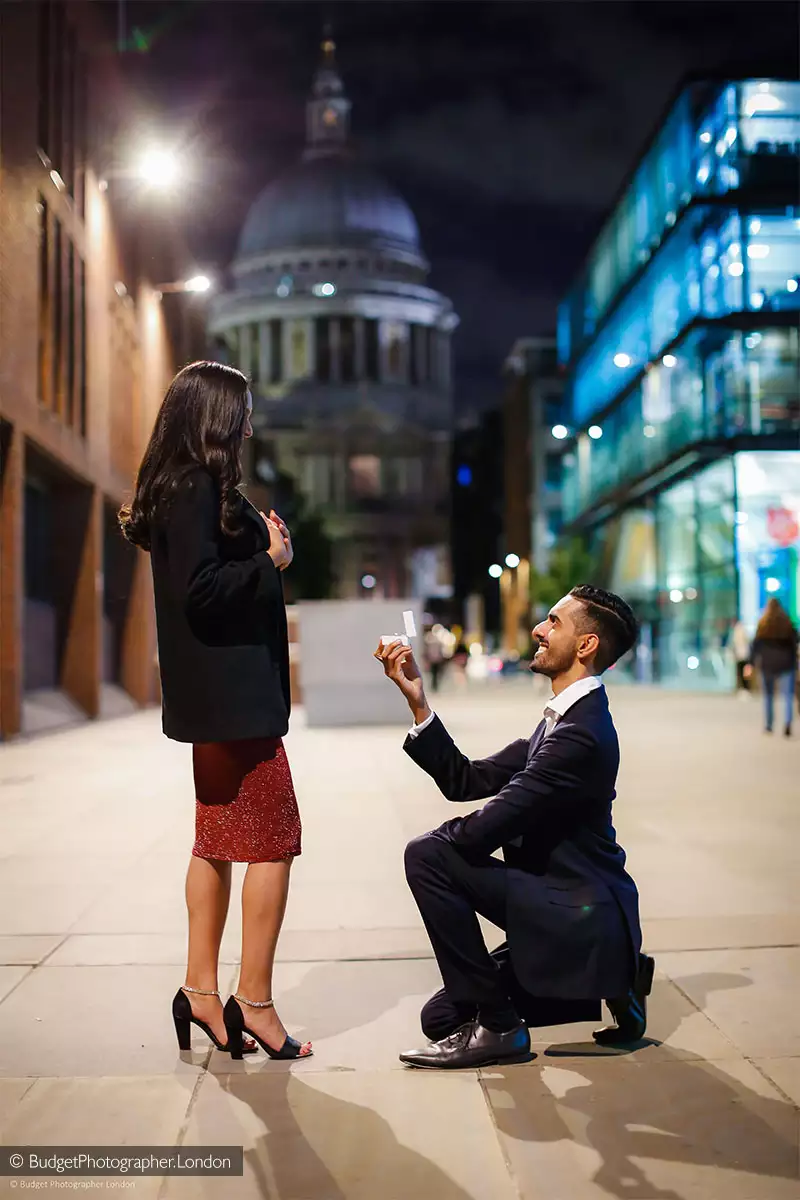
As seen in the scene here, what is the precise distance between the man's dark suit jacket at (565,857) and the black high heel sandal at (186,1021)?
888mm

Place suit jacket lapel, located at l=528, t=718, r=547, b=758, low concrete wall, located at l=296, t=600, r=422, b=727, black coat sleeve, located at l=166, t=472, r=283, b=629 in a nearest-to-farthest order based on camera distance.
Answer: black coat sleeve, located at l=166, t=472, r=283, b=629 → suit jacket lapel, located at l=528, t=718, r=547, b=758 → low concrete wall, located at l=296, t=600, r=422, b=727

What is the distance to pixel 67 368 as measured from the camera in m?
23.2

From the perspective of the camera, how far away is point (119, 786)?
12875 mm

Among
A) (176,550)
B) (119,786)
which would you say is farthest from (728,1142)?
(119,786)

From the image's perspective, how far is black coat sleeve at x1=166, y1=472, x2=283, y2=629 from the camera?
4.13m

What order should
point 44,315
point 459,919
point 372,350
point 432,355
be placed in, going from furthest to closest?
point 432,355 → point 372,350 → point 44,315 → point 459,919

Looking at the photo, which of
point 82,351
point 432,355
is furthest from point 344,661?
point 432,355

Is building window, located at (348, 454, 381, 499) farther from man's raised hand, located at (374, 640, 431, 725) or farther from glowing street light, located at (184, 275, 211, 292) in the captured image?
man's raised hand, located at (374, 640, 431, 725)

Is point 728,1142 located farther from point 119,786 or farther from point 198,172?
point 198,172

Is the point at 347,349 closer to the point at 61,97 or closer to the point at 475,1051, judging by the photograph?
the point at 61,97

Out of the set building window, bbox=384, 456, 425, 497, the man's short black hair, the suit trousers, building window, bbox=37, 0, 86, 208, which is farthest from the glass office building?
building window, bbox=384, 456, 425, 497

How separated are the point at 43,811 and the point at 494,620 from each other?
11055cm

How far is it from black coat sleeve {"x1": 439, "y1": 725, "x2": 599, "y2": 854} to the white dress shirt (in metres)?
0.07

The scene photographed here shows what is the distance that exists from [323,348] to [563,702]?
116 meters
